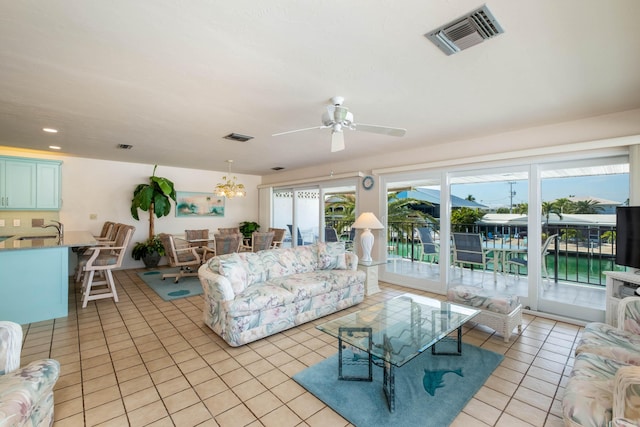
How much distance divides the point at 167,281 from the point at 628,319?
6070 millimetres

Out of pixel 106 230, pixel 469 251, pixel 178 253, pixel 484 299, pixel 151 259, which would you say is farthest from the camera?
pixel 151 259

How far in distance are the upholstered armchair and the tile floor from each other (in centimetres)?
35

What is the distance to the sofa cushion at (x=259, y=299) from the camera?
2695mm

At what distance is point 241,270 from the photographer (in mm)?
3057

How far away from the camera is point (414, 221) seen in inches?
203

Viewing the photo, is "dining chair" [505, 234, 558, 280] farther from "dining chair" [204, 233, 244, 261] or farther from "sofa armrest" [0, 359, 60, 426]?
"sofa armrest" [0, 359, 60, 426]

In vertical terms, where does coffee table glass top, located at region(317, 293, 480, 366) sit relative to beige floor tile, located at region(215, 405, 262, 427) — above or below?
above

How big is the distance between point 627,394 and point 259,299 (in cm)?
254

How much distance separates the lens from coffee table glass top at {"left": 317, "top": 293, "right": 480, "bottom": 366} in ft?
6.60

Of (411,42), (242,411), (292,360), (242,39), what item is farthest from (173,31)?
(292,360)

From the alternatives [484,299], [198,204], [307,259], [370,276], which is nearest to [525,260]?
[484,299]

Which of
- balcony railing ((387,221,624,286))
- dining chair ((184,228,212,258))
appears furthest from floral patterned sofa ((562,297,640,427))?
dining chair ((184,228,212,258))

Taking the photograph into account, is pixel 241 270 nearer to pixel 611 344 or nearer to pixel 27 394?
pixel 27 394

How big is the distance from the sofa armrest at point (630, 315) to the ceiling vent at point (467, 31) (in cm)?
222
